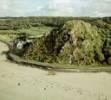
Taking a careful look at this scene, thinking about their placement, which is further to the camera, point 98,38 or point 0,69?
point 98,38

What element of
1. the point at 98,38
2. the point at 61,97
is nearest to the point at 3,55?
the point at 98,38

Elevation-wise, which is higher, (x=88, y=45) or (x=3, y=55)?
(x=88, y=45)

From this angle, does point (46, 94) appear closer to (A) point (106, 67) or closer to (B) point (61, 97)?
(B) point (61, 97)

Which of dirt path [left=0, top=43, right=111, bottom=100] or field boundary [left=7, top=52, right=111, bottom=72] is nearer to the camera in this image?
dirt path [left=0, top=43, right=111, bottom=100]

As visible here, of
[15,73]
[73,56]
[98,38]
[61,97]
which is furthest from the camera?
[98,38]

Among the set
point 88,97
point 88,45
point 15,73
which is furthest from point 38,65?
point 88,97

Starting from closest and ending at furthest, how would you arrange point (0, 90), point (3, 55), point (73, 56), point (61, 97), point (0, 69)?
point (61, 97) < point (0, 90) < point (0, 69) < point (73, 56) < point (3, 55)

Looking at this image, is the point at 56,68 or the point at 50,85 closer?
the point at 50,85

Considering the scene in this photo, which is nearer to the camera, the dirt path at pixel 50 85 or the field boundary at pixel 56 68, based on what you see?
the dirt path at pixel 50 85
